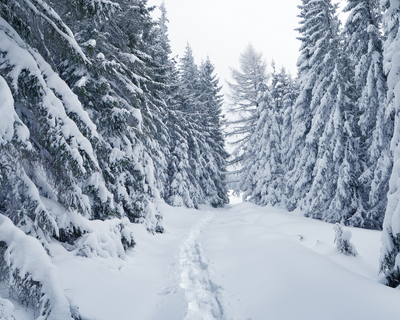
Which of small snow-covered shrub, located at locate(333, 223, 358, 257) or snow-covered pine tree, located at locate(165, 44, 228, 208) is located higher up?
snow-covered pine tree, located at locate(165, 44, 228, 208)

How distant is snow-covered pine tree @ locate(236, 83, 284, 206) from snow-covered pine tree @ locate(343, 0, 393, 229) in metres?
7.96

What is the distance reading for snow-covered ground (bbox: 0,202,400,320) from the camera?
3.19 m

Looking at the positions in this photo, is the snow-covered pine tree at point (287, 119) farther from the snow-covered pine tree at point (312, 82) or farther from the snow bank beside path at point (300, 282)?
the snow bank beside path at point (300, 282)

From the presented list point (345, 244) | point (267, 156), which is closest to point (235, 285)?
point (345, 244)

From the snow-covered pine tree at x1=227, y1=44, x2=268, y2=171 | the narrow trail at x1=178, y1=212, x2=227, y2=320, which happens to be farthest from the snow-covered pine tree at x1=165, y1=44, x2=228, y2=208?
the narrow trail at x1=178, y1=212, x2=227, y2=320

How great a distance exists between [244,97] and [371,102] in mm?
14475

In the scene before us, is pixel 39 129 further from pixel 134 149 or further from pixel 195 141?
pixel 195 141

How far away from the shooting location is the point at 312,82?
48.5ft

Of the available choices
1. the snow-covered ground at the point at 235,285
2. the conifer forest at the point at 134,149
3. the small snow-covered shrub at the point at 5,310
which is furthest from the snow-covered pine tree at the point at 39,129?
the small snow-covered shrub at the point at 5,310

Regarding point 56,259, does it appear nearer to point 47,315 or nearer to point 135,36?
point 47,315

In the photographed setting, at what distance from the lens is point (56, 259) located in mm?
4035

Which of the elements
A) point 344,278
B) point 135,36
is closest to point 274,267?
point 344,278

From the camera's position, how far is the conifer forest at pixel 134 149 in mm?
3436

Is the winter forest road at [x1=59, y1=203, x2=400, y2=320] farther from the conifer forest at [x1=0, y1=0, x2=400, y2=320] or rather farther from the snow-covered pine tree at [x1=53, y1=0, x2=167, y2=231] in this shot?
the snow-covered pine tree at [x1=53, y1=0, x2=167, y2=231]
